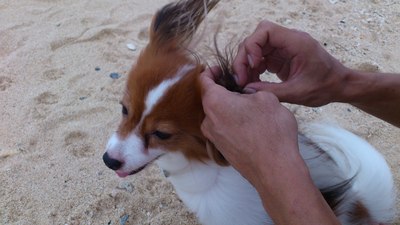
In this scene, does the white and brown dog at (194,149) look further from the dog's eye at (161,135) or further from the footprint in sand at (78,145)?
the footprint in sand at (78,145)

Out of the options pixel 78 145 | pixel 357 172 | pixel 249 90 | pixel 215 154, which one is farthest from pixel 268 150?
pixel 78 145

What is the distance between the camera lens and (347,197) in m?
1.55

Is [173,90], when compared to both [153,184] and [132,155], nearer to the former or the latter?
[132,155]

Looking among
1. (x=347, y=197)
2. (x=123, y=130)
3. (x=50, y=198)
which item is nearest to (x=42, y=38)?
(x=50, y=198)

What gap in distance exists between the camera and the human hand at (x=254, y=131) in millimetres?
1161

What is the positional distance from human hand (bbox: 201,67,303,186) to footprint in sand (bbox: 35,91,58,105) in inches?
58.2

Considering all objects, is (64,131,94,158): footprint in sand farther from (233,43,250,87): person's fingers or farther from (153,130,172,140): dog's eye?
(233,43,250,87): person's fingers

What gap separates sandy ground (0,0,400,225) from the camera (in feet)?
6.87

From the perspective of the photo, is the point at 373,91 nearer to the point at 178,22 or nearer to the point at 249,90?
the point at 249,90

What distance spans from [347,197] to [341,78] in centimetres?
39

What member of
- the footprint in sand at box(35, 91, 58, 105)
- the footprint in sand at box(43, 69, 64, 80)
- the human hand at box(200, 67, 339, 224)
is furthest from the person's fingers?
the footprint in sand at box(43, 69, 64, 80)

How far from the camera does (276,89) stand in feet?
4.55

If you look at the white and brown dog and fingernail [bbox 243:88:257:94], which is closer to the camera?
fingernail [bbox 243:88:257:94]

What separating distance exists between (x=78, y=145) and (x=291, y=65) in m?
1.24
